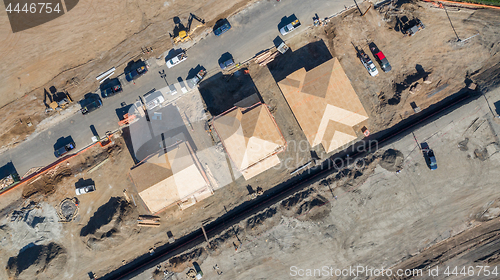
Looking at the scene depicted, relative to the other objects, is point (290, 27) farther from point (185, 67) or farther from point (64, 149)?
point (64, 149)

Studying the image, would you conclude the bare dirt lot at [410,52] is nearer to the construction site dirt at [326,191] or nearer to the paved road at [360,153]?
the construction site dirt at [326,191]

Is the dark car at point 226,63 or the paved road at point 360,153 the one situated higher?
the dark car at point 226,63

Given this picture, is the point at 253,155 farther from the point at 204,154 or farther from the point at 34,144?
the point at 34,144

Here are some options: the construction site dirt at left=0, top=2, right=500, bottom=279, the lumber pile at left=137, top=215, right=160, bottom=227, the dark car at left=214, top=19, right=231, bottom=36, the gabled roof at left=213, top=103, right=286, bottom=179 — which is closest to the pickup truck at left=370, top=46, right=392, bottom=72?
the construction site dirt at left=0, top=2, right=500, bottom=279

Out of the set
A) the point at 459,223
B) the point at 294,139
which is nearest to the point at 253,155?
the point at 294,139

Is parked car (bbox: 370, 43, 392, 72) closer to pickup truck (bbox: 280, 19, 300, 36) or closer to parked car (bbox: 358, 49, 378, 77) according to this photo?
parked car (bbox: 358, 49, 378, 77)

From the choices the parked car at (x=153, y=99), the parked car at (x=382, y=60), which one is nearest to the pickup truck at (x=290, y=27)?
the parked car at (x=382, y=60)

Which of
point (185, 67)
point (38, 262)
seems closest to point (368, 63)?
point (185, 67)
